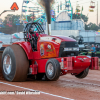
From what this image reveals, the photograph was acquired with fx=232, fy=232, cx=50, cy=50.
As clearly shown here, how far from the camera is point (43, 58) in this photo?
8148 mm

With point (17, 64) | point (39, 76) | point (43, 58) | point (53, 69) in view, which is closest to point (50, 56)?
point (43, 58)

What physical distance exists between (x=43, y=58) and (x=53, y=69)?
1.08 meters

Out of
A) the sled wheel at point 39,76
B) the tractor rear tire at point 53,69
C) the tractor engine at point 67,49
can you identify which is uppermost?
the tractor engine at point 67,49

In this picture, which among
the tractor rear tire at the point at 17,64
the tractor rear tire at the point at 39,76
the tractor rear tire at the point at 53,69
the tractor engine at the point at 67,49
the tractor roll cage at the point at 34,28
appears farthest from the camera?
the tractor rear tire at the point at 39,76

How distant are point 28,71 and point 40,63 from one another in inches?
A: 23.9

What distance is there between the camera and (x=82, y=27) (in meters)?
59.0

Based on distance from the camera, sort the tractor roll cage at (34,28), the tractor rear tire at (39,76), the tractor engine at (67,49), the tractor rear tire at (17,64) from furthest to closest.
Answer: the tractor rear tire at (39,76) → the tractor roll cage at (34,28) → the tractor rear tire at (17,64) → the tractor engine at (67,49)

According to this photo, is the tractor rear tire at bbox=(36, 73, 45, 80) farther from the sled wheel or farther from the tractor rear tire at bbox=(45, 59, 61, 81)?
the tractor rear tire at bbox=(45, 59, 61, 81)

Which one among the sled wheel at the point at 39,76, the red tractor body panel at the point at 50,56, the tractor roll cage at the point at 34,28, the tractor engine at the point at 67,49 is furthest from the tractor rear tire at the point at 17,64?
the tractor engine at the point at 67,49

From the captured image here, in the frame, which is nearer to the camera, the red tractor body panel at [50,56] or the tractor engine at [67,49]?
the red tractor body panel at [50,56]

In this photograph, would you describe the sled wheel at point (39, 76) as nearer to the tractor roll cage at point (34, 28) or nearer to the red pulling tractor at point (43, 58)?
the red pulling tractor at point (43, 58)

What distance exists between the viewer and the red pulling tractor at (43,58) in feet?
23.7

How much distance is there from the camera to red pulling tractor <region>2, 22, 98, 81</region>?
23.7 feet

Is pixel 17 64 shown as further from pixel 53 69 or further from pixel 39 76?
pixel 53 69
